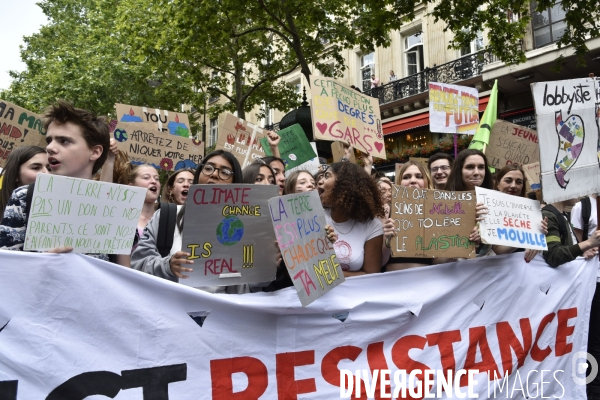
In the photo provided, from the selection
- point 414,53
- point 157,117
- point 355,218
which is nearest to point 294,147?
point 157,117

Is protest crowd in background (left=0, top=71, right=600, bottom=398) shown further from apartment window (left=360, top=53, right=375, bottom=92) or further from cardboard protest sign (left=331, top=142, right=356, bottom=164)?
apartment window (left=360, top=53, right=375, bottom=92)

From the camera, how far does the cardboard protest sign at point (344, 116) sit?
15.4 ft

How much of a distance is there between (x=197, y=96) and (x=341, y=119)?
42.6 ft

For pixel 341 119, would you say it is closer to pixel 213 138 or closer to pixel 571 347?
pixel 571 347

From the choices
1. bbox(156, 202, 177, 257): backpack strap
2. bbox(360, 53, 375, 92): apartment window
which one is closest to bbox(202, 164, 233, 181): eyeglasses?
bbox(156, 202, 177, 257): backpack strap

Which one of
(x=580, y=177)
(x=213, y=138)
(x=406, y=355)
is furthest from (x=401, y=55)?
(x=406, y=355)

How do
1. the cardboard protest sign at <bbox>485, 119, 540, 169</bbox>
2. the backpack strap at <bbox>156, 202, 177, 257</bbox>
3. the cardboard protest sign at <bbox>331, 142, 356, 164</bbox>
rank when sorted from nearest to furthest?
the backpack strap at <bbox>156, 202, 177, 257</bbox> < the cardboard protest sign at <bbox>331, 142, 356, 164</bbox> < the cardboard protest sign at <bbox>485, 119, 540, 169</bbox>

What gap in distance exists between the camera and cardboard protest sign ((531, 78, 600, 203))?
373 cm

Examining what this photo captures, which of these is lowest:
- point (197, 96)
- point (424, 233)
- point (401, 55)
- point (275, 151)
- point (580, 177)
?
point (424, 233)

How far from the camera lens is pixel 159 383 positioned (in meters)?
2.42

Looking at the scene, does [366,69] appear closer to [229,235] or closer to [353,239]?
[353,239]

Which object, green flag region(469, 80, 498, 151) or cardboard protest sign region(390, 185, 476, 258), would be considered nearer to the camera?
cardboard protest sign region(390, 185, 476, 258)

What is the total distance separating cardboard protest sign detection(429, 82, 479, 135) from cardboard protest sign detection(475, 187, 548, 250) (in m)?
2.76

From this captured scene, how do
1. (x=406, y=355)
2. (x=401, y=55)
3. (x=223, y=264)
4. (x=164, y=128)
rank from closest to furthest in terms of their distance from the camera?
1. (x=223, y=264)
2. (x=406, y=355)
3. (x=164, y=128)
4. (x=401, y=55)
